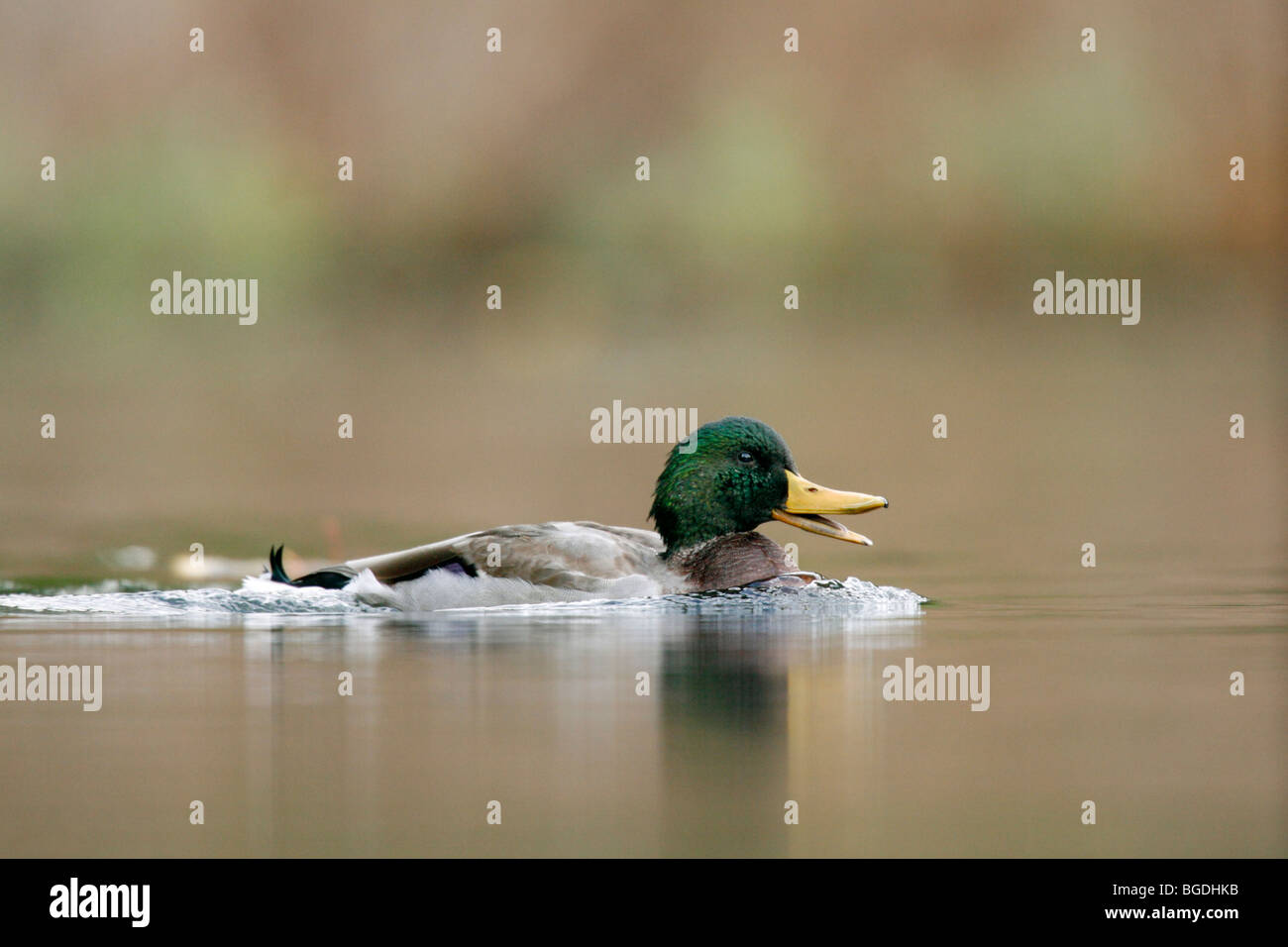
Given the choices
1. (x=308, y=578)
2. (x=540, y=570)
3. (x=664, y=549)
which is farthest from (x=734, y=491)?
(x=308, y=578)

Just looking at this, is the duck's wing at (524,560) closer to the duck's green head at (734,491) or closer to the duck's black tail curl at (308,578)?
the duck's black tail curl at (308,578)

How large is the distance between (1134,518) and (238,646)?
735 centimetres

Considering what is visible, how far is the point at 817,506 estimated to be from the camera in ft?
34.3

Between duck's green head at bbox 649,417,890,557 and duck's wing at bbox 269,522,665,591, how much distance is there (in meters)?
0.29

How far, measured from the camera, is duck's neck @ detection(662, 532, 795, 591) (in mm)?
10227

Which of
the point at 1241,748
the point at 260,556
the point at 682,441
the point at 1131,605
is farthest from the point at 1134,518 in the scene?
the point at 1241,748

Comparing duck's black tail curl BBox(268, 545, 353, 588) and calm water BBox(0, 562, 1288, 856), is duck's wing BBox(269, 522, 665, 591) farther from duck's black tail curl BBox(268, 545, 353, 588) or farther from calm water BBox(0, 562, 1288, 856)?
calm water BBox(0, 562, 1288, 856)

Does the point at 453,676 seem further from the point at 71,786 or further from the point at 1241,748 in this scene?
the point at 1241,748

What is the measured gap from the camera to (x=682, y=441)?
10586 millimetres

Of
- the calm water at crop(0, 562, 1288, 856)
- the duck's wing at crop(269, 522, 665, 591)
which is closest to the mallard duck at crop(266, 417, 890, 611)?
the duck's wing at crop(269, 522, 665, 591)

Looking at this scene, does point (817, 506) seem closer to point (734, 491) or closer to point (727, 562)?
point (734, 491)

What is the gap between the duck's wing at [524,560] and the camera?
10.0 metres

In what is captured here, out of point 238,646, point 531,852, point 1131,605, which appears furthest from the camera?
point 1131,605

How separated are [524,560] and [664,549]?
3.00 ft
